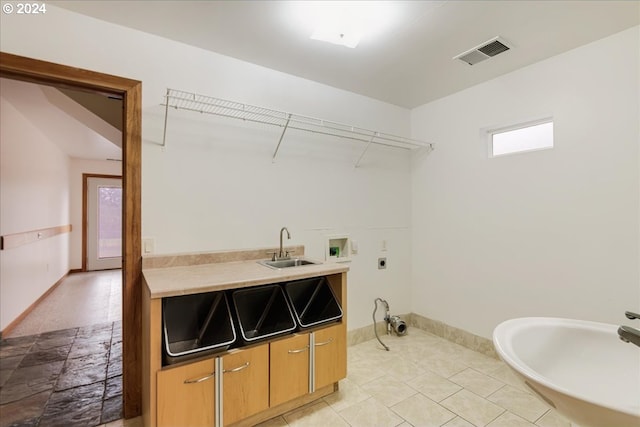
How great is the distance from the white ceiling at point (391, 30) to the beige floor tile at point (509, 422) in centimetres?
248

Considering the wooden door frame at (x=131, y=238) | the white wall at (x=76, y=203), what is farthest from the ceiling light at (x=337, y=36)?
the white wall at (x=76, y=203)

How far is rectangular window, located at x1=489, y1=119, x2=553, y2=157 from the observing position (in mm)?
2438

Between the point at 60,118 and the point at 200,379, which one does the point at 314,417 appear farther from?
the point at 60,118

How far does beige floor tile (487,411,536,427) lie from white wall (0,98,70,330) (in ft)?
15.0

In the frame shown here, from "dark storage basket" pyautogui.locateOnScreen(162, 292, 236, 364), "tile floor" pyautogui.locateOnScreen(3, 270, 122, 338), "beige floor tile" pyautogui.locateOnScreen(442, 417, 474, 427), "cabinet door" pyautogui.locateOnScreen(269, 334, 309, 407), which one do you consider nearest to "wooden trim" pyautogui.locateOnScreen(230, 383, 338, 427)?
"cabinet door" pyautogui.locateOnScreen(269, 334, 309, 407)

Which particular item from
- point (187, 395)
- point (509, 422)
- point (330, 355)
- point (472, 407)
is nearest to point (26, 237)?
point (187, 395)

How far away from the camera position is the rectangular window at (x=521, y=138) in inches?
96.0

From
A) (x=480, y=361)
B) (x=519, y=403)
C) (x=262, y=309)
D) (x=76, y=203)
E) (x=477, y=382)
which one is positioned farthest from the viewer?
(x=76, y=203)

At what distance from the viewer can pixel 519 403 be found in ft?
6.52

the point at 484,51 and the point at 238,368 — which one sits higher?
the point at 484,51

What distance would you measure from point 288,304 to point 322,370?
0.50 m

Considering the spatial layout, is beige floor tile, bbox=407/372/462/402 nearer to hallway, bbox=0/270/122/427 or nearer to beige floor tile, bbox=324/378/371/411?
beige floor tile, bbox=324/378/371/411

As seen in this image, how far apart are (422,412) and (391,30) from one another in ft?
8.19

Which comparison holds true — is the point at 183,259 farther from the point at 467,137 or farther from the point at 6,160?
the point at 6,160
